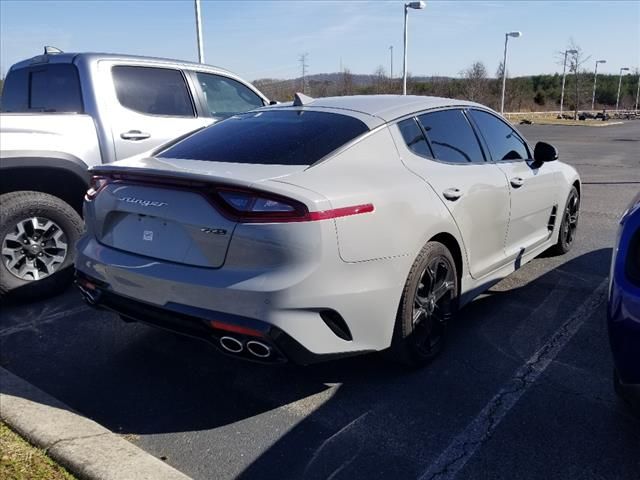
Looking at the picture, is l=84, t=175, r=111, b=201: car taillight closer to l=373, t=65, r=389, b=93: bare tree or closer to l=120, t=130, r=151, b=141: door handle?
l=120, t=130, r=151, b=141: door handle

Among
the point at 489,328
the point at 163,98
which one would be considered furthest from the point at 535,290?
the point at 163,98

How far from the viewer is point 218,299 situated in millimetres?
2746

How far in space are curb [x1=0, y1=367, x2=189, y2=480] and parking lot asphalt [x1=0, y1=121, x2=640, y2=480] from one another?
11 centimetres

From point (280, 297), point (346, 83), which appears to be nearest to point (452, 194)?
point (280, 297)

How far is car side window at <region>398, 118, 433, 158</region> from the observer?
3609 mm

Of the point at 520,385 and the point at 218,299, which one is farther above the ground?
the point at 218,299

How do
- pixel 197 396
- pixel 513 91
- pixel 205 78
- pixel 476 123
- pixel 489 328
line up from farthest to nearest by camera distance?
pixel 513 91
pixel 205 78
pixel 476 123
pixel 489 328
pixel 197 396

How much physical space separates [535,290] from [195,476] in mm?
3339

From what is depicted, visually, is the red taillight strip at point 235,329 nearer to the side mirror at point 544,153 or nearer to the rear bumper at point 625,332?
the rear bumper at point 625,332

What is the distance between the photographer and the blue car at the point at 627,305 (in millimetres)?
2309

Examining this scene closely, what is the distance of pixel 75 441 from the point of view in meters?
2.78

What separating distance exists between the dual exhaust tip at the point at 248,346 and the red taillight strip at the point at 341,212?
634 millimetres

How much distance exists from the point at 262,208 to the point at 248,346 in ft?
2.14

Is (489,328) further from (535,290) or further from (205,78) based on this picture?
(205,78)
